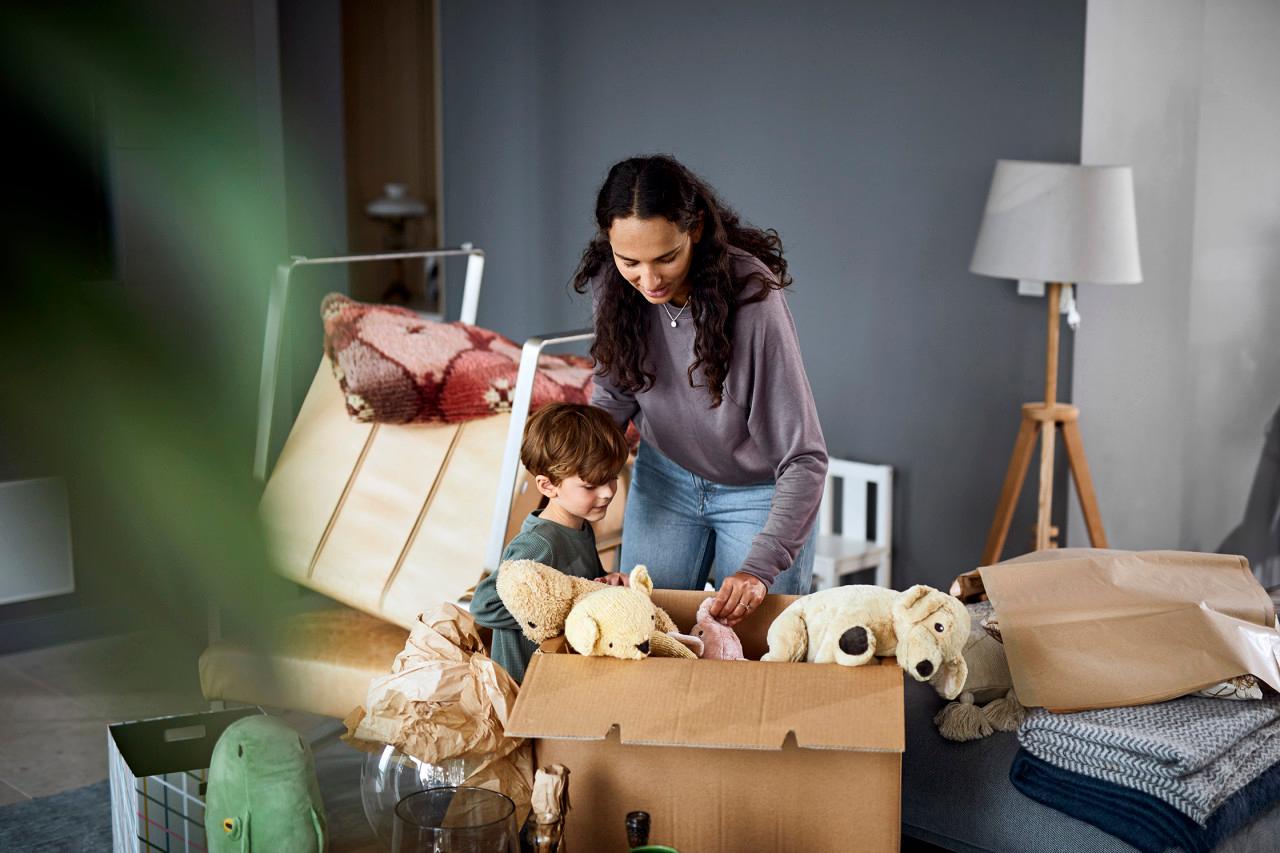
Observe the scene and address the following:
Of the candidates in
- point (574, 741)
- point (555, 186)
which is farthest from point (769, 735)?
point (555, 186)

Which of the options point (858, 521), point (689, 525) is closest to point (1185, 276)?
point (858, 521)

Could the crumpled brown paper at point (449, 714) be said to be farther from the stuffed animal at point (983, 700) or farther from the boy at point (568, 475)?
the stuffed animal at point (983, 700)

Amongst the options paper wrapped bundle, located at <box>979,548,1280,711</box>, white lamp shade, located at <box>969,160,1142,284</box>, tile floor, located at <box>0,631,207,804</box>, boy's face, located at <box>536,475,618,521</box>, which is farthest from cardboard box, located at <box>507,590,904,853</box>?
white lamp shade, located at <box>969,160,1142,284</box>

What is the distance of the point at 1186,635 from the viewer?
114 cm

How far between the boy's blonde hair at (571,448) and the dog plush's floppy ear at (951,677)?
45 cm

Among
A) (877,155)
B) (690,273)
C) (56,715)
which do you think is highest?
(877,155)

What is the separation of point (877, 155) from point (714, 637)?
7.00ft

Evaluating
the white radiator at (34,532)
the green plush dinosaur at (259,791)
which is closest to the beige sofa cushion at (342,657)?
the green plush dinosaur at (259,791)

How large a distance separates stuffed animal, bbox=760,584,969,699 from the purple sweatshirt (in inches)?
15.9

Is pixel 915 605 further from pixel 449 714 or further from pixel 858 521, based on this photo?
pixel 858 521

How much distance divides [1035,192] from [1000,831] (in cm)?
154

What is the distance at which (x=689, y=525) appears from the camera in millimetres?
1629

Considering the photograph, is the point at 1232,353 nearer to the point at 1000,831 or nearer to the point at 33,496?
the point at 1000,831

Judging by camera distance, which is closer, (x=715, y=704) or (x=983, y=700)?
(x=715, y=704)
